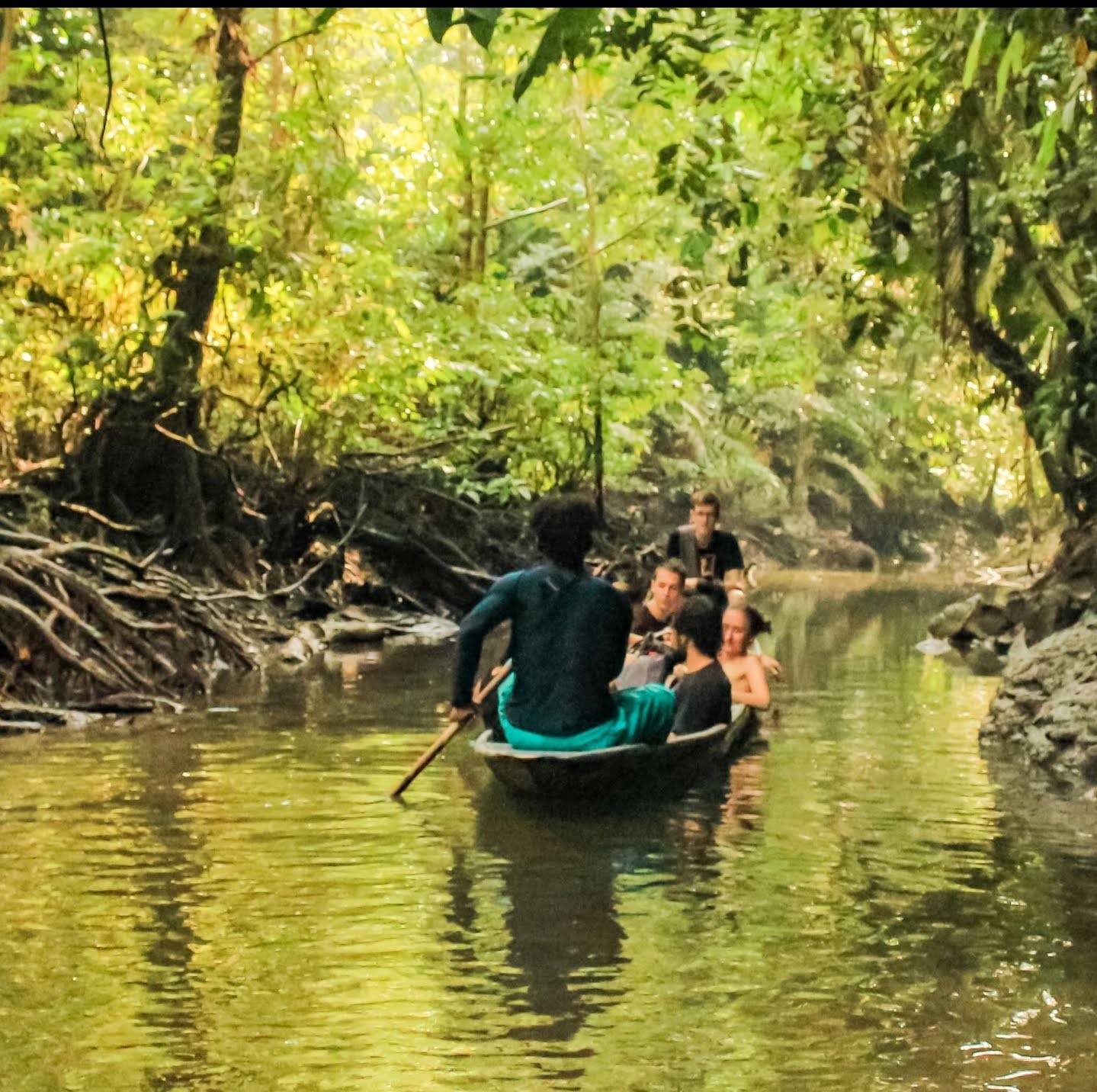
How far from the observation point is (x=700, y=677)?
10.8 metres

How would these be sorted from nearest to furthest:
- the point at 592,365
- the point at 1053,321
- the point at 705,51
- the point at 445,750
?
the point at 705,51
the point at 445,750
the point at 1053,321
the point at 592,365

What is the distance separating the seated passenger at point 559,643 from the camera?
8.92 metres

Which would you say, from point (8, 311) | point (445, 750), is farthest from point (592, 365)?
point (445, 750)

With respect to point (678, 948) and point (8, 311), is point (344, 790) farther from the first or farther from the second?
point (8, 311)

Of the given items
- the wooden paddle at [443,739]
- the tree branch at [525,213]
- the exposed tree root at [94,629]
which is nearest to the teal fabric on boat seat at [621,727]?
the wooden paddle at [443,739]

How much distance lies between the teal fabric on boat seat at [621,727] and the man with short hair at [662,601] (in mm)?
2198

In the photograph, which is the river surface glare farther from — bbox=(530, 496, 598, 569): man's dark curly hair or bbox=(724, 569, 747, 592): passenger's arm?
bbox=(530, 496, 598, 569): man's dark curly hair

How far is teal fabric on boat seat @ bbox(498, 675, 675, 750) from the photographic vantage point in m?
9.13

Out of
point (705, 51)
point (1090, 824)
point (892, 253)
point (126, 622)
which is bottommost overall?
point (1090, 824)

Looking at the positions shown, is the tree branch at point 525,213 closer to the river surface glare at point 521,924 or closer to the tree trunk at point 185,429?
the tree trunk at point 185,429

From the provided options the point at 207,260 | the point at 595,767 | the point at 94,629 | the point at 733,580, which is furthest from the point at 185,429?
the point at 595,767

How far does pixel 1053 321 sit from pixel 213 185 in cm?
792

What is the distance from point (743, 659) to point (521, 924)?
6.06 metres

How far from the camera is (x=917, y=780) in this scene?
429 inches
